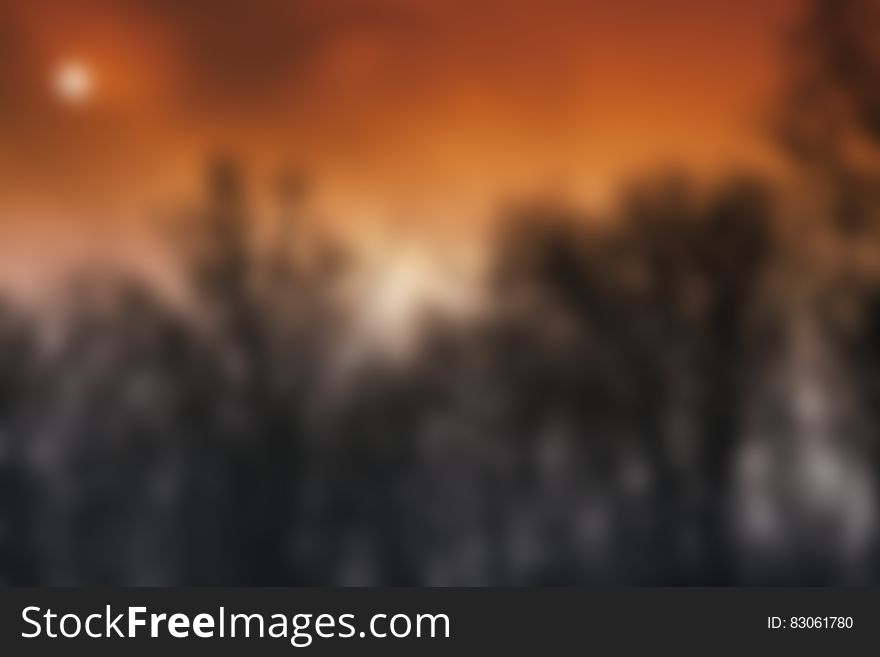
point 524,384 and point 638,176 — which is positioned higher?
point 638,176

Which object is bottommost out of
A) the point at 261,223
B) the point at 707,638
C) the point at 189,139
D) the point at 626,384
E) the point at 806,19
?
the point at 707,638

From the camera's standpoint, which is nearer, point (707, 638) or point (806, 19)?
point (707, 638)

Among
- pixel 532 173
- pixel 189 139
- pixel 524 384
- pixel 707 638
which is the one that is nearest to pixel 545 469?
pixel 524 384

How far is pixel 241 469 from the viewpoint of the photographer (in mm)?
3193

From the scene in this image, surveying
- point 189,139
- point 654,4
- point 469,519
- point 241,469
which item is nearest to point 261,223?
point 189,139

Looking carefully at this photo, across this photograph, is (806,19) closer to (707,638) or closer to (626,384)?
(626,384)

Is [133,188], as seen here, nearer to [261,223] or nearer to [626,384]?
[261,223]

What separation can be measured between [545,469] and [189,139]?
1290mm

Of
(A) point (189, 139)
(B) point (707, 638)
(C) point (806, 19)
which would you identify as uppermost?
(C) point (806, 19)

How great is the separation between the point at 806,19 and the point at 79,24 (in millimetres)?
1974

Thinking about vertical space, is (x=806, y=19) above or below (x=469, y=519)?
above

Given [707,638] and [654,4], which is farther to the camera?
[654,4]

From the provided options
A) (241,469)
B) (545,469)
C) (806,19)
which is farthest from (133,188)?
(806,19)

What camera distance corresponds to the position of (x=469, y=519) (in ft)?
10.5
